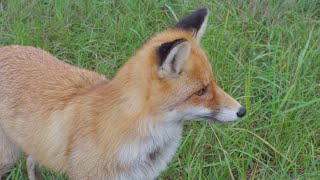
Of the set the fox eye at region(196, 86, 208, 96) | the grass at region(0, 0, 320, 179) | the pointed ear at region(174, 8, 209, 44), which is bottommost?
the grass at region(0, 0, 320, 179)

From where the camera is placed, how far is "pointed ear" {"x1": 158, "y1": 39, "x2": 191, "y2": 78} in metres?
2.87

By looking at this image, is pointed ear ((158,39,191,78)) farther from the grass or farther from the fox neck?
the grass

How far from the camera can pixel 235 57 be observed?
475 cm

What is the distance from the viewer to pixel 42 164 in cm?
379

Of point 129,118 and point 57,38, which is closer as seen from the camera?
point 129,118

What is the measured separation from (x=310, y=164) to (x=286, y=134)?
0.31m

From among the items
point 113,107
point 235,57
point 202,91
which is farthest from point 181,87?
point 235,57

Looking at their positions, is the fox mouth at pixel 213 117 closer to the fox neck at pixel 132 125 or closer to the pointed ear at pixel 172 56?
the fox neck at pixel 132 125

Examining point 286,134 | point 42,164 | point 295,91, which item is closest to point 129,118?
point 42,164

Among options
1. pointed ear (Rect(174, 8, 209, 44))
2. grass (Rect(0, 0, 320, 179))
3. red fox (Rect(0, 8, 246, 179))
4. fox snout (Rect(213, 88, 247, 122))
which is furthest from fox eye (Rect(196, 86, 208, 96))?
grass (Rect(0, 0, 320, 179))

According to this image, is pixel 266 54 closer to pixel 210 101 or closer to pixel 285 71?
pixel 285 71

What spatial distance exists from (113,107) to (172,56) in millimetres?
573

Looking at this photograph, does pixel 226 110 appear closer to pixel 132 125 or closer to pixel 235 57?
pixel 132 125

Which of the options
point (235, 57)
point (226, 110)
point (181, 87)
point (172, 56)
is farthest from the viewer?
point (235, 57)
